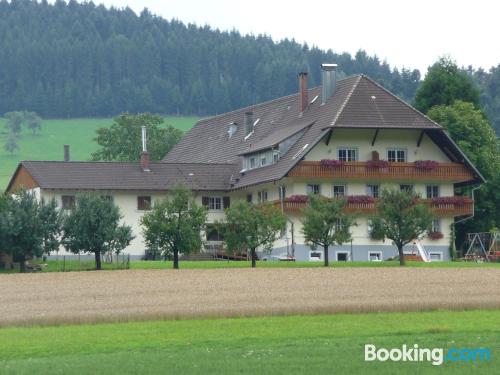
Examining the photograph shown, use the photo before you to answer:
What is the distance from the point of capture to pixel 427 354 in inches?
1321

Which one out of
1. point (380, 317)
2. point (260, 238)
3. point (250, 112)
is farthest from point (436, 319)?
A: point (250, 112)

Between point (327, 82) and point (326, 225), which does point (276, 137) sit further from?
point (326, 225)

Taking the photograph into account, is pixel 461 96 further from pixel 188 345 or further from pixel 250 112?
pixel 188 345

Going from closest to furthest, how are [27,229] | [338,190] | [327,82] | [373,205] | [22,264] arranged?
[27,229]
[22,264]
[373,205]
[338,190]
[327,82]

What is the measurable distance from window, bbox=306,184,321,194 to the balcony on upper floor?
6.22 ft

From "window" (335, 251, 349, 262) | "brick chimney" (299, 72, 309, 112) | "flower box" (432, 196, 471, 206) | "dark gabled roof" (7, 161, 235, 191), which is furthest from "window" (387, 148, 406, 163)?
"dark gabled roof" (7, 161, 235, 191)

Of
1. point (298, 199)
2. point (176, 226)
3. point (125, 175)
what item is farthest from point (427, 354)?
point (125, 175)

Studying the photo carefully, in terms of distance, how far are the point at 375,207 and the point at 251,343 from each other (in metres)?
46.6

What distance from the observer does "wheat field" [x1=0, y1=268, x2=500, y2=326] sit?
149ft

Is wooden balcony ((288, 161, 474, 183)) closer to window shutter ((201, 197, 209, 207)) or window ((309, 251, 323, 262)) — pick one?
window ((309, 251, 323, 262))

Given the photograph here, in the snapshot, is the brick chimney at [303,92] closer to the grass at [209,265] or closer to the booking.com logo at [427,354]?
the grass at [209,265]

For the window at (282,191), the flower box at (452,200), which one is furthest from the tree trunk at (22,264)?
the flower box at (452,200)

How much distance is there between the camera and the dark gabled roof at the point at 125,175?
88875 mm

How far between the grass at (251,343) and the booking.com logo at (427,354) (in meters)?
0.32
